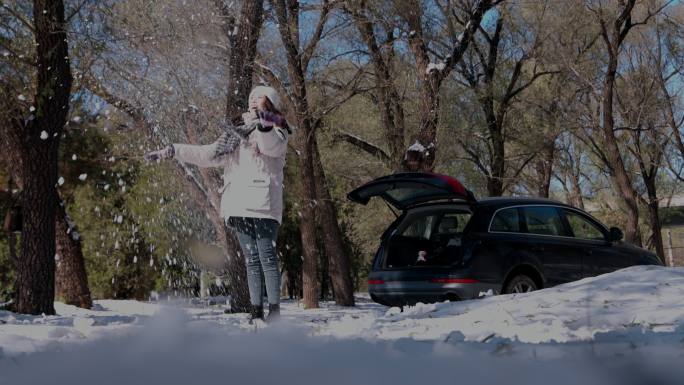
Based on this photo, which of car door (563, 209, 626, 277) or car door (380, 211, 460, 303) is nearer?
car door (380, 211, 460, 303)

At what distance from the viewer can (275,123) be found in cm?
645

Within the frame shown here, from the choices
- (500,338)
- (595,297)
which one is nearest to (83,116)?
(595,297)

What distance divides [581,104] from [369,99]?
12.0m

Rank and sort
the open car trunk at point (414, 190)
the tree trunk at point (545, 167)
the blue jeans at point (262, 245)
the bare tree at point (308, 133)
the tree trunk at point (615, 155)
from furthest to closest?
the tree trunk at point (545, 167), the tree trunk at point (615, 155), the bare tree at point (308, 133), the open car trunk at point (414, 190), the blue jeans at point (262, 245)

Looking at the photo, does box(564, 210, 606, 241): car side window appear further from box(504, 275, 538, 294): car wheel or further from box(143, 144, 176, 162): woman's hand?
box(143, 144, 176, 162): woman's hand

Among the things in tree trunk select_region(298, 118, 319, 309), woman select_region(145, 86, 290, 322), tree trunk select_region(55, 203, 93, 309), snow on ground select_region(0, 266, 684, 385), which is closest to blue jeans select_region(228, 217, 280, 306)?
woman select_region(145, 86, 290, 322)

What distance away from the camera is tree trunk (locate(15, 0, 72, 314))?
380 inches

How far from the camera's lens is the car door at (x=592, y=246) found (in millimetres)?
8789

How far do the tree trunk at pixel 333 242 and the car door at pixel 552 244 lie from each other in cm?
835

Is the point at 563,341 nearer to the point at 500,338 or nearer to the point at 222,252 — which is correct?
the point at 500,338

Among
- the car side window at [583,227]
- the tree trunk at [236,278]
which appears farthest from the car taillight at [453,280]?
the tree trunk at [236,278]

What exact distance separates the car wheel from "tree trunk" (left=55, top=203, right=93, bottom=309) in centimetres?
805

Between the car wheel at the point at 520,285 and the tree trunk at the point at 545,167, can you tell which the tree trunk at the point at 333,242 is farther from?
the tree trunk at the point at 545,167

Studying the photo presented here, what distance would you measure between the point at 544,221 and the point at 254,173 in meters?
3.82
